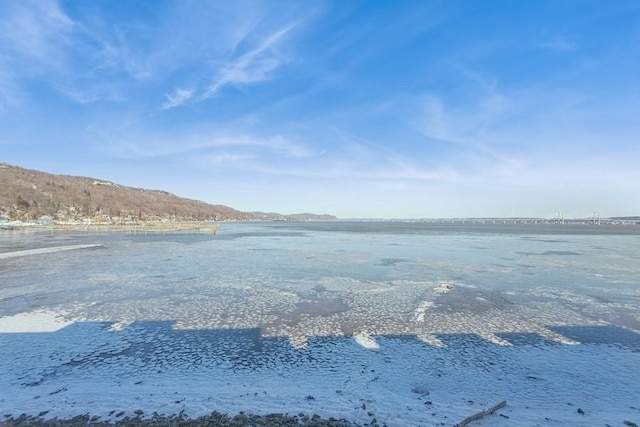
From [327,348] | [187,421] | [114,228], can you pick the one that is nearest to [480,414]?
[327,348]

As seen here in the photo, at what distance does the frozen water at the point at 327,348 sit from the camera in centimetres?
463

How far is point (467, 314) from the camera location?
352 inches

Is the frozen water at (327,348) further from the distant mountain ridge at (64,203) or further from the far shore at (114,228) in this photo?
the distant mountain ridge at (64,203)

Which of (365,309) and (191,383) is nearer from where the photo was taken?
(191,383)

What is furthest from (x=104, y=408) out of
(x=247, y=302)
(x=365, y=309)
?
(x=365, y=309)

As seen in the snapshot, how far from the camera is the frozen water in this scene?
15.2 feet

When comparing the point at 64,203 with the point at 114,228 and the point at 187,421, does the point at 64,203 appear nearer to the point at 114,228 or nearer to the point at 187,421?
the point at 114,228

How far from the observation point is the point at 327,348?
6570mm

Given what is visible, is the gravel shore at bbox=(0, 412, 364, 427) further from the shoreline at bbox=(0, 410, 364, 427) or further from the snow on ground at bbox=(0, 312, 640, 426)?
the snow on ground at bbox=(0, 312, 640, 426)

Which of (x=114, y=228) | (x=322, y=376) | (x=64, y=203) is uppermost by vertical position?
(x=64, y=203)

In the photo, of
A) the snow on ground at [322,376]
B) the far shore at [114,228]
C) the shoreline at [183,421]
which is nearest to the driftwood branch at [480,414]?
the snow on ground at [322,376]

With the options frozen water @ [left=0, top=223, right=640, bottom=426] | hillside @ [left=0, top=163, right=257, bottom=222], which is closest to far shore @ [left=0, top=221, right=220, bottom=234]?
hillside @ [left=0, top=163, right=257, bottom=222]

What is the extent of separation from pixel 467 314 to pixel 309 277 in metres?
6.76

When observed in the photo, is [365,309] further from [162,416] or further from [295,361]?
[162,416]
